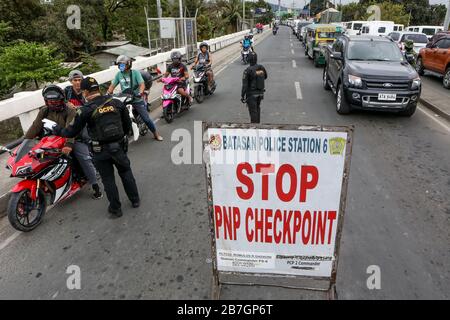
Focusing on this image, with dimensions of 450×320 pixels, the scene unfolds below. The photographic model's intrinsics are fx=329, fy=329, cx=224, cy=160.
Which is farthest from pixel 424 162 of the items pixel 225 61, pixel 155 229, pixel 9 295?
pixel 225 61

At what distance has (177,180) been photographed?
546cm

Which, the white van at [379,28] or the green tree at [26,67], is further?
the white van at [379,28]

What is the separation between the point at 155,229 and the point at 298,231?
209cm

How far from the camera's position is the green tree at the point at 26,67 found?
685 inches

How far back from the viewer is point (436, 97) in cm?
1022

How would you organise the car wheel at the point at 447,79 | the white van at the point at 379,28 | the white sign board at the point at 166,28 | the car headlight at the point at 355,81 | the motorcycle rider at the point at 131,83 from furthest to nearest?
the white van at the point at 379,28
the white sign board at the point at 166,28
the car wheel at the point at 447,79
the car headlight at the point at 355,81
the motorcycle rider at the point at 131,83

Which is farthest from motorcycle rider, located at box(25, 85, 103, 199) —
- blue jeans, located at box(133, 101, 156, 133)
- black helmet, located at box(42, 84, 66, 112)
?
blue jeans, located at box(133, 101, 156, 133)

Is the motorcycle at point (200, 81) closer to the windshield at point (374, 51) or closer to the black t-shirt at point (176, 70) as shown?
the black t-shirt at point (176, 70)

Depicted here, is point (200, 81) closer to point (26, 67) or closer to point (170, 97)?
point (170, 97)

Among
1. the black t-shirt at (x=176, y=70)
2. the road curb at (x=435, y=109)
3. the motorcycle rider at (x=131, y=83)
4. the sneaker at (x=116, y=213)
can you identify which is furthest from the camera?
the black t-shirt at (x=176, y=70)

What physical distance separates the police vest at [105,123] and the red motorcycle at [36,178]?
72cm

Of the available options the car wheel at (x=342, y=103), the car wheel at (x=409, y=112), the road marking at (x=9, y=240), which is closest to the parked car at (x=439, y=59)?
the car wheel at (x=409, y=112)

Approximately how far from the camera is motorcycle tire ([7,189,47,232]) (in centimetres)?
398

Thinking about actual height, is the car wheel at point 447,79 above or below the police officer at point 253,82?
below
